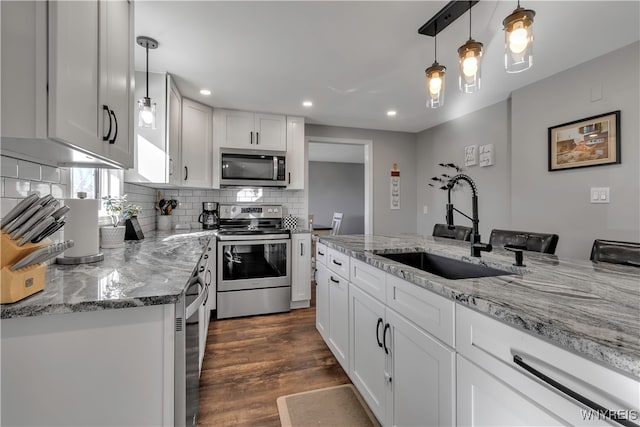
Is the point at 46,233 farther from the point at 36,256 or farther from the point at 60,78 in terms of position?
the point at 60,78

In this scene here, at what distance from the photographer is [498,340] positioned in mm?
776

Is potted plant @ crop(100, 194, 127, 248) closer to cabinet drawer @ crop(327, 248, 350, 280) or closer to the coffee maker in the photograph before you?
cabinet drawer @ crop(327, 248, 350, 280)

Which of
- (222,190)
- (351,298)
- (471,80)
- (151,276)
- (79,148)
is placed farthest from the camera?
(222,190)

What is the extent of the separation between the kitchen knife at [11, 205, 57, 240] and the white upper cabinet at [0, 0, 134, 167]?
21 cm

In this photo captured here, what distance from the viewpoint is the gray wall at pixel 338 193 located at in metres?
7.84

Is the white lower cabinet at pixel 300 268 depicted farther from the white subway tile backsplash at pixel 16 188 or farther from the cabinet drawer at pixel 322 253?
the white subway tile backsplash at pixel 16 188

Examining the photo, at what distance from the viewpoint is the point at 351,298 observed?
1792mm

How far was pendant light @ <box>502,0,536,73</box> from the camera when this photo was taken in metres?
1.31

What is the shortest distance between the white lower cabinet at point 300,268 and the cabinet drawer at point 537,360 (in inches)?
98.5

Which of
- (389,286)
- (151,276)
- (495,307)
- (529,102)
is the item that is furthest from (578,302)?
(529,102)

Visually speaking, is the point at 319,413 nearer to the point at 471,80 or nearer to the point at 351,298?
the point at 351,298

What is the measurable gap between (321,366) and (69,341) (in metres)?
1.67

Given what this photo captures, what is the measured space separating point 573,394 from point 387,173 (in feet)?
13.0

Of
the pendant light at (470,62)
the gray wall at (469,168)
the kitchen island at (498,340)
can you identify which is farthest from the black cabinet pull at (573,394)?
the gray wall at (469,168)
